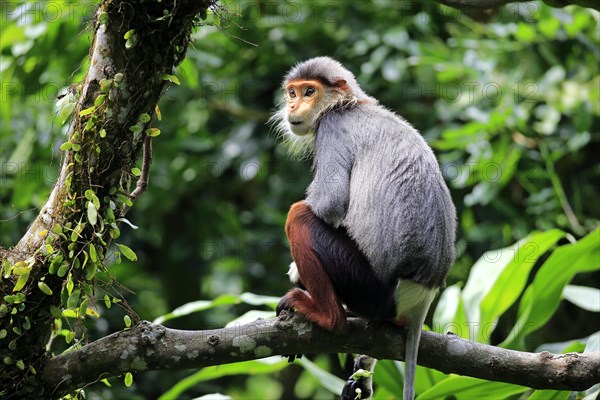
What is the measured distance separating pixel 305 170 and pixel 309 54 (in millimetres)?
1308

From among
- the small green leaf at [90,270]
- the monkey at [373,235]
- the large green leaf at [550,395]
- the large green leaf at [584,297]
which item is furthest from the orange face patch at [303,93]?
the large green leaf at [584,297]

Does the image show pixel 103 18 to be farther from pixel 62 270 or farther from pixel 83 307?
pixel 83 307

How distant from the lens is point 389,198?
4.24 metres

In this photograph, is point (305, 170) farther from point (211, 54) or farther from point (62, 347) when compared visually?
point (62, 347)

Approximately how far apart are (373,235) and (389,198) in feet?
0.76

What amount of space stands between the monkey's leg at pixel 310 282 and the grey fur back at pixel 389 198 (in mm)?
137

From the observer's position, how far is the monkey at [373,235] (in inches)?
160

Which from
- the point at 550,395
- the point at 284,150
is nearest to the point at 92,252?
the point at 550,395

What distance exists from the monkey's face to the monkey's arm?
0.94ft

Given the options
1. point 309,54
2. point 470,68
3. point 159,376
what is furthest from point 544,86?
point 159,376

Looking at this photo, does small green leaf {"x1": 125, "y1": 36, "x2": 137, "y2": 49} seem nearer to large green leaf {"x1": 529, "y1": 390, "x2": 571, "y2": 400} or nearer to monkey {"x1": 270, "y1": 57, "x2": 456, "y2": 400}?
monkey {"x1": 270, "y1": 57, "x2": 456, "y2": 400}

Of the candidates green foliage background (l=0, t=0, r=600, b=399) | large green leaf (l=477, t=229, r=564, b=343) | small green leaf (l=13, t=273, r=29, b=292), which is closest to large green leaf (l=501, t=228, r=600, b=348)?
large green leaf (l=477, t=229, r=564, b=343)

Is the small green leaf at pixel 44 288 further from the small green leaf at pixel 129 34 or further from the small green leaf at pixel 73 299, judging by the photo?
the small green leaf at pixel 129 34

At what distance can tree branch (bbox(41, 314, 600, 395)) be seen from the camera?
3.58m
